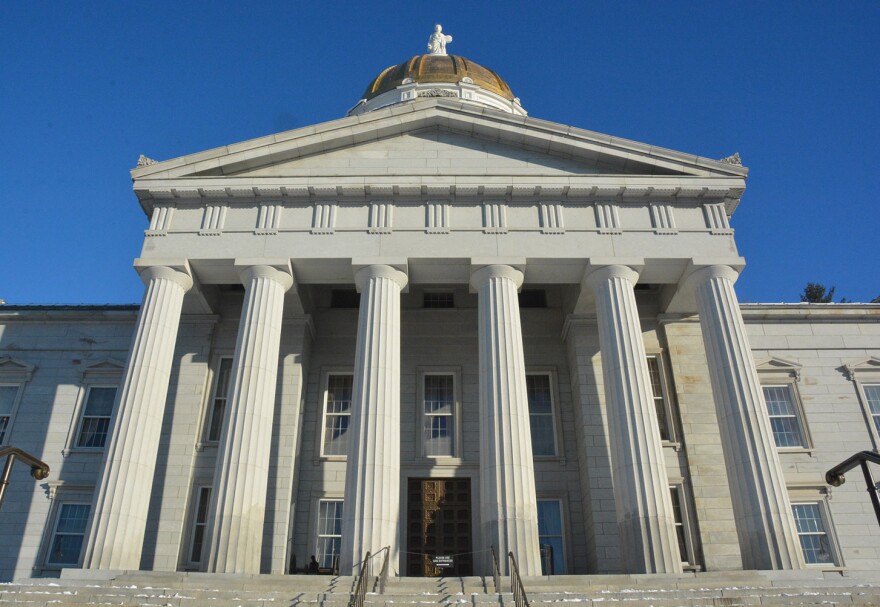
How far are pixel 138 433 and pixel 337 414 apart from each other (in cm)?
673

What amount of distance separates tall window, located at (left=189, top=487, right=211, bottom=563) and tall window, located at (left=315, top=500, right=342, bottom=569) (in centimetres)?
338

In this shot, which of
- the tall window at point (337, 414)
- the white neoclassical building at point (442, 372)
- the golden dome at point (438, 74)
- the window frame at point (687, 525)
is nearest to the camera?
the white neoclassical building at point (442, 372)

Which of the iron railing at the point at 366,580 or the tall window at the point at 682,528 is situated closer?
the iron railing at the point at 366,580

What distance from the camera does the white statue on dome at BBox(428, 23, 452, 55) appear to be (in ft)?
186

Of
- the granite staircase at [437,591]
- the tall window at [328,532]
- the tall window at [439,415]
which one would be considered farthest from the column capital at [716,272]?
the tall window at [328,532]

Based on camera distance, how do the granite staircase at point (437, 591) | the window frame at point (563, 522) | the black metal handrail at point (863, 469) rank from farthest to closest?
1. the window frame at point (563, 522)
2. the granite staircase at point (437, 591)
3. the black metal handrail at point (863, 469)

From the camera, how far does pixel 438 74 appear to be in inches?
1937

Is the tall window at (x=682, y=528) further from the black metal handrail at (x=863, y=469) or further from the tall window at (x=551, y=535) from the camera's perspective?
the black metal handrail at (x=863, y=469)

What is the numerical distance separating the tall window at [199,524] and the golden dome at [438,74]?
3395cm

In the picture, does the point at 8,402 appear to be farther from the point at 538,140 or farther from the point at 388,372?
the point at 538,140

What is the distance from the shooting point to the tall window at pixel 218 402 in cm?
2312

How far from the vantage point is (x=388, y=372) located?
19.5m

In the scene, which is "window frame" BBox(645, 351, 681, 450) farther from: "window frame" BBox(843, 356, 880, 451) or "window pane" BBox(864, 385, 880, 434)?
"window pane" BBox(864, 385, 880, 434)

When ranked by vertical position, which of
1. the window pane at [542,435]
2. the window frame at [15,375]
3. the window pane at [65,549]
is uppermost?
the window frame at [15,375]
